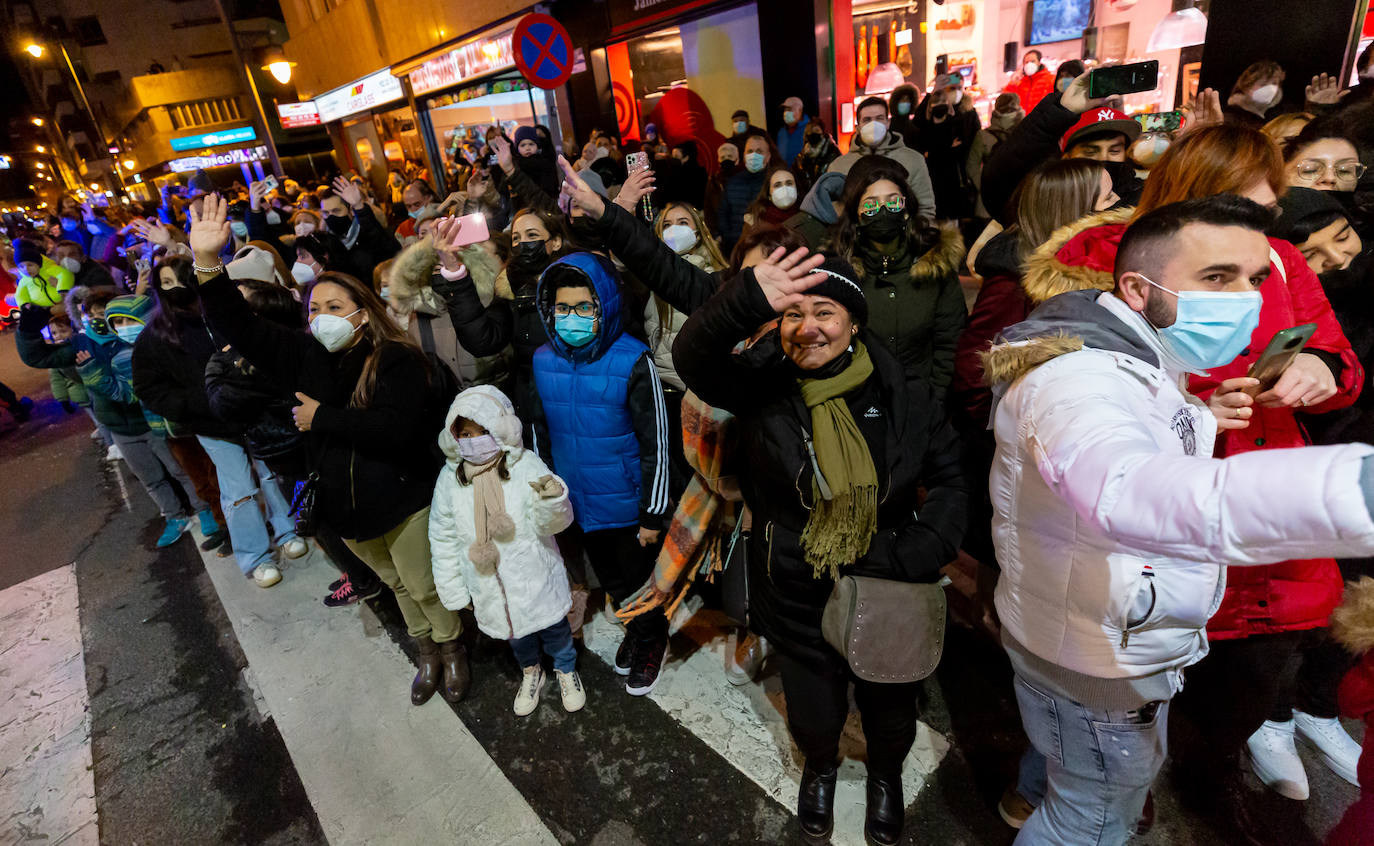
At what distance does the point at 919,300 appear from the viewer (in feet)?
10.3

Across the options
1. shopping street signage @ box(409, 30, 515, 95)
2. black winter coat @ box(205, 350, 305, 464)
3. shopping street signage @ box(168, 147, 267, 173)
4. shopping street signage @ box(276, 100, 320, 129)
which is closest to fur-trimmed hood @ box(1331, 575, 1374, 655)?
black winter coat @ box(205, 350, 305, 464)

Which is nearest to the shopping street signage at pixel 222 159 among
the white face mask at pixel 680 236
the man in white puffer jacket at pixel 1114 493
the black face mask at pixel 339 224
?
the black face mask at pixel 339 224

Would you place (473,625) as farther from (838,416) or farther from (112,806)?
(838,416)

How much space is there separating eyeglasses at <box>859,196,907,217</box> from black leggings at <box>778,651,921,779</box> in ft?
7.00

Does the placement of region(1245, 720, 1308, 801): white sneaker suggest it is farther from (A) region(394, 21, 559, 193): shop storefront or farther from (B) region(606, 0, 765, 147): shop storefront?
(A) region(394, 21, 559, 193): shop storefront

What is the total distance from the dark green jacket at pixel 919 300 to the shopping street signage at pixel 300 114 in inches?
1116

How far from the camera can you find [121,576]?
496 centimetres

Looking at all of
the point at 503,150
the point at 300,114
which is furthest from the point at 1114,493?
the point at 300,114

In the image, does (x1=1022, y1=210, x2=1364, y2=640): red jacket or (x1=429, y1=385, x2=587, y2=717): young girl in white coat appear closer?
(x1=1022, y1=210, x2=1364, y2=640): red jacket

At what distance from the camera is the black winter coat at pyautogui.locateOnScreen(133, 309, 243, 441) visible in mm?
3926

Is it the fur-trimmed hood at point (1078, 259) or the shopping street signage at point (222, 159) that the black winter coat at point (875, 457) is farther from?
the shopping street signage at point (222, 159)

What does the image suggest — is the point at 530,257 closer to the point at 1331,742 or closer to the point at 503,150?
the point at 503,150

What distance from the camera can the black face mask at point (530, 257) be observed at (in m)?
3.71

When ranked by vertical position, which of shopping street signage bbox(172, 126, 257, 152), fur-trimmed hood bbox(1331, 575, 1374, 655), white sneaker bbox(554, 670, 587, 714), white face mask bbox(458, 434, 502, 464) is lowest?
white sneaker bbox(554, 670, 587, 714)
